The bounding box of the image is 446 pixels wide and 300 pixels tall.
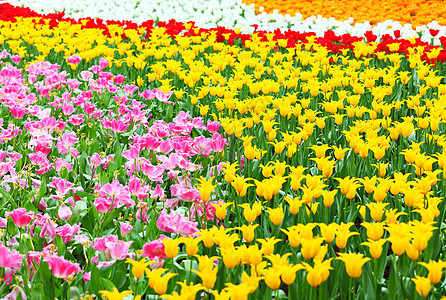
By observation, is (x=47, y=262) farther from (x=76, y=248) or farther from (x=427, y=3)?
(x=427, y=3)

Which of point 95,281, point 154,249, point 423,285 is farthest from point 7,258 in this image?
point 423,285

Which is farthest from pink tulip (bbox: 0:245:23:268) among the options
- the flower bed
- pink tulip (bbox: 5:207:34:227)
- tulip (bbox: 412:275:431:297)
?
the flower bed

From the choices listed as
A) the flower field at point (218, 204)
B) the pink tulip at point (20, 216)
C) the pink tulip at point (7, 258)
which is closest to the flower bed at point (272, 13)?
the flower field at point (218, 204)

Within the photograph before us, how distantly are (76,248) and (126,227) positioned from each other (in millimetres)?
323

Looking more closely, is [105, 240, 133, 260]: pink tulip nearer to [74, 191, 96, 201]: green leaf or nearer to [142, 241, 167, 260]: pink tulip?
[142, 241, 167, 260]: pink tulip

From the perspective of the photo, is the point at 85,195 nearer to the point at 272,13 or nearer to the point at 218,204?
the point at 218,204

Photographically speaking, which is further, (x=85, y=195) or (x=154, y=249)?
(x=85, y=195)

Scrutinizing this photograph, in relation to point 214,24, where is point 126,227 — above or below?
below

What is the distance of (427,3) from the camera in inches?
472

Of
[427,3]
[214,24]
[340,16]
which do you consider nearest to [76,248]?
[214,24]

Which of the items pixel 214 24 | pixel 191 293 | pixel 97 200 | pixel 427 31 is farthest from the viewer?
pixel 214 24

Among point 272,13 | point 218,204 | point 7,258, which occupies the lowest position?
point 7,258

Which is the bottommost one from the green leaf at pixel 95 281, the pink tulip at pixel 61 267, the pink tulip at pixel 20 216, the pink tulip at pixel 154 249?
the green leaf at pixel 95 281

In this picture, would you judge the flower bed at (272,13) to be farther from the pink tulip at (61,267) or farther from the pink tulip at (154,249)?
the pink tulip at (61,267)
